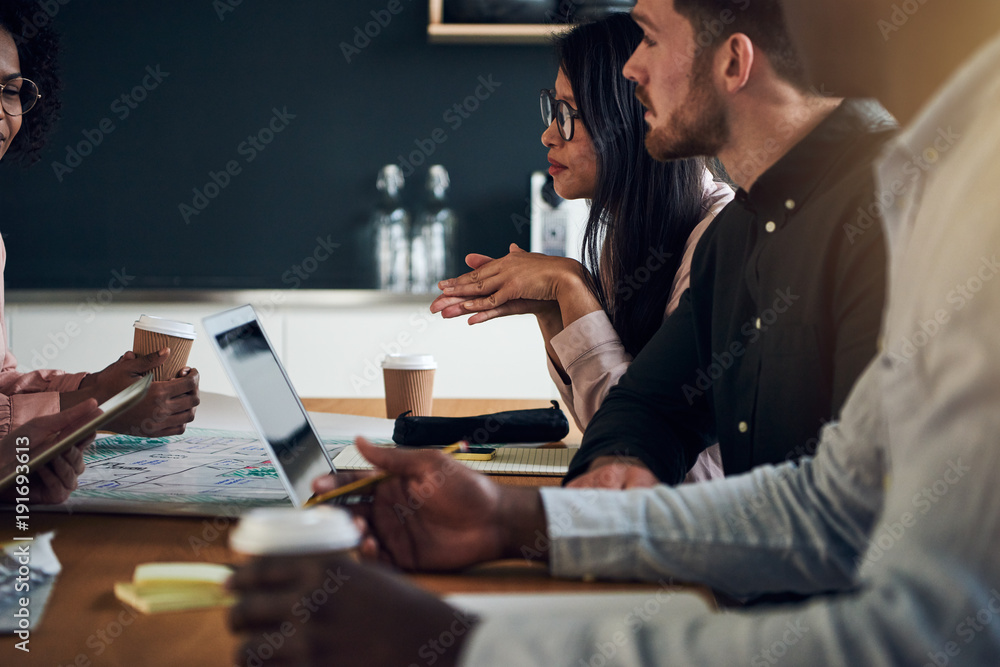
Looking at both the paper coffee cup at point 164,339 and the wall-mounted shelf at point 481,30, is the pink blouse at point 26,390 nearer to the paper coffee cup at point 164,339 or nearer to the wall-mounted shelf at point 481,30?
the paper coffee cup at point 164,339

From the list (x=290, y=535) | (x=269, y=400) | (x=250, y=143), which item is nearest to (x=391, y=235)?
(x=250, y=143)

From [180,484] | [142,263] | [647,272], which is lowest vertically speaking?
[142,263]

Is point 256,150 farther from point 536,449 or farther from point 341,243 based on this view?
point 536,449

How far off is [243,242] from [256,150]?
0.37 metres

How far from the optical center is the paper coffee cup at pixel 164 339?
1218mm

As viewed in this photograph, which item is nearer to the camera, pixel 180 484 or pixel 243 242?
pixel 180 484

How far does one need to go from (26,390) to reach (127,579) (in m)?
0.99

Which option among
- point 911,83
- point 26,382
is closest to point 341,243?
point 26,382

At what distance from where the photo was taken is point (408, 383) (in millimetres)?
1457

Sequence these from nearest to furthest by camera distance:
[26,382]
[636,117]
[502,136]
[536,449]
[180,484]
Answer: [180,484], [536,449], [26,382], [636,117], [502,136]

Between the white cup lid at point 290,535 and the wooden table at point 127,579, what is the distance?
0.42 ft

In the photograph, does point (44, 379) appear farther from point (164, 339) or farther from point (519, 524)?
point (519, 524)

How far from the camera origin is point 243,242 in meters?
3.27

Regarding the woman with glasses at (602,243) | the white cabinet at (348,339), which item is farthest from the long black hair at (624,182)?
the white cabinet at (348,339)
